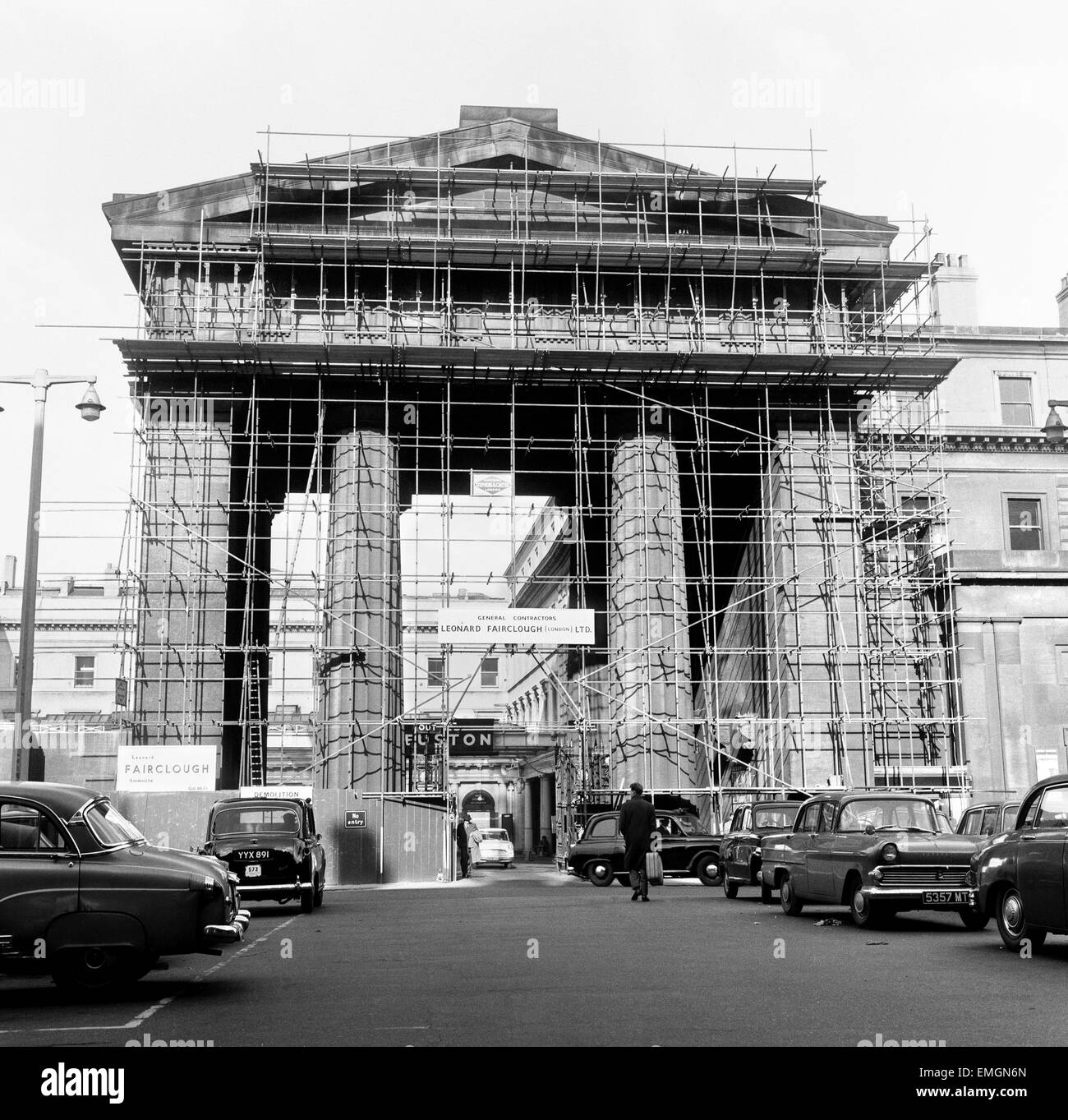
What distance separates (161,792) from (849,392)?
2056cm

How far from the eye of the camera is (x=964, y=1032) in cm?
880

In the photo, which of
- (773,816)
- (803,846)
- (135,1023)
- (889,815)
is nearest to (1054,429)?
(773,816)

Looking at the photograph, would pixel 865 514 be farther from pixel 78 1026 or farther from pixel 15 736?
pixel 78 1026

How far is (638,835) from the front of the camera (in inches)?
858

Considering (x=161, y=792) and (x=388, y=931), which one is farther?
(x=161, y=792)

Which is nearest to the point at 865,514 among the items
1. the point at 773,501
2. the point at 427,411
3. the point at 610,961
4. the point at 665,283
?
the point at 773,501

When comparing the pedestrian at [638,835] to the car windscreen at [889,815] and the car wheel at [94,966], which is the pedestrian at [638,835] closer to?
the car windscreen at [889,815]

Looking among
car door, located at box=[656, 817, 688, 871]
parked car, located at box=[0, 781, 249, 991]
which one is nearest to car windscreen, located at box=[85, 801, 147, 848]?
parked car, located at box=[0, 781, 249, 991]

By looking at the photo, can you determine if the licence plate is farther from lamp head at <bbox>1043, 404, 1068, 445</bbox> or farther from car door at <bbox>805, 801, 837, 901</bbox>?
lamp head at <bbox>1043, 404, 1068, 445</bbox>

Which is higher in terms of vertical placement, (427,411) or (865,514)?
(427,411)

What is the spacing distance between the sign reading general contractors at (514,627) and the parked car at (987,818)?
15492 millimetres

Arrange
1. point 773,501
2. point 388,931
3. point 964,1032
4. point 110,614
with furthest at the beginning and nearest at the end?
point 110,614
point 773,501
point 388,931
point 964,1032
